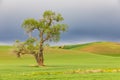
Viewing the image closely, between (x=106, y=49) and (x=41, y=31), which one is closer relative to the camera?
(x=41, y=31)

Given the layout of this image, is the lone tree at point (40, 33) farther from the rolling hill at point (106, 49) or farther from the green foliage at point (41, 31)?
the rolling hill at point (106, 49)

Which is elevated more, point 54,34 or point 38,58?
point 54,34

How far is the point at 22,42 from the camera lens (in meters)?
79.1

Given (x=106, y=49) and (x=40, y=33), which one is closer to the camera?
(x=40, y=33)

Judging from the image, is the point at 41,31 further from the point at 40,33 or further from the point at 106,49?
the point at 106,49

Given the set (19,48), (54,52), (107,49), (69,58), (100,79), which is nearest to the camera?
(100,79)

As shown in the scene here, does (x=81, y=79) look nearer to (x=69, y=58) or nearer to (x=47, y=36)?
(x=47, y=36)

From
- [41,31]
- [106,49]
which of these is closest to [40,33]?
[41,31]

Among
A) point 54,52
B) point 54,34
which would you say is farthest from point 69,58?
point 54,34

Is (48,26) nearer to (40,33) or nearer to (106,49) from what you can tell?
(40,33)

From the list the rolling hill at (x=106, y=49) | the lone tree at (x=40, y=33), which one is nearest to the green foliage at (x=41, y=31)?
the lone tree at (x=40, y=33)

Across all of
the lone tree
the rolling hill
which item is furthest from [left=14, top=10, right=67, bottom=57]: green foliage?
the rolling hill

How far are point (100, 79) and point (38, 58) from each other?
4330cm

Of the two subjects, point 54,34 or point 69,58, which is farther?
point 69,58
